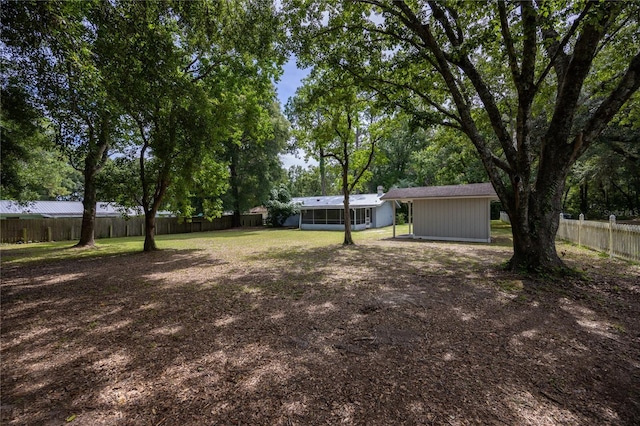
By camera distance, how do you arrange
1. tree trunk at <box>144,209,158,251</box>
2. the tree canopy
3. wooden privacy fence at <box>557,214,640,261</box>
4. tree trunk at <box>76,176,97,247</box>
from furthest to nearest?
tree trunk at <box>76,176,97,247</box> → tree trunk at <box>144,209,158,251</box> → wooden privacy fence at <box>557,214,640,261</box> → the tree canopy

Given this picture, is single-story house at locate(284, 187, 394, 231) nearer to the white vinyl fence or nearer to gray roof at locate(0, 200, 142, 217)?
the white vinyl fence

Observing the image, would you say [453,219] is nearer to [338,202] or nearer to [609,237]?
[609,237]

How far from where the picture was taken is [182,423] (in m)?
2.23

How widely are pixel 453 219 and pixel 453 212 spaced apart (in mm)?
366

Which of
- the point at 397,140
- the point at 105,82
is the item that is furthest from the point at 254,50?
the point at 397,140

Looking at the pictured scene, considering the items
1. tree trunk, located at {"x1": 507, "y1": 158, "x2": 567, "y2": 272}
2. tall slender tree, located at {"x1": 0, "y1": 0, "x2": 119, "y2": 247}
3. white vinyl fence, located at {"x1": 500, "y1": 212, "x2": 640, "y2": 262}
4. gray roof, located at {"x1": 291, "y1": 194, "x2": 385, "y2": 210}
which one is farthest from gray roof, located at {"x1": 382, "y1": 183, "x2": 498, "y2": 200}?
tall slender tree, located at {"x1": 0, "y1": 0, "x2": 119, "y2": 247}

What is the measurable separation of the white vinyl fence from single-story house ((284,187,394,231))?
13449mm

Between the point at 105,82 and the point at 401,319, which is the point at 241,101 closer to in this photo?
the point at 105,82

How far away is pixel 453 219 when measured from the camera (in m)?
15.2

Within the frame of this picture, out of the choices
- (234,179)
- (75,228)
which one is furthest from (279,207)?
(75,228)

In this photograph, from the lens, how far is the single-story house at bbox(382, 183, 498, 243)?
14.3 m

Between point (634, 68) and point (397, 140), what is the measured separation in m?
33.6

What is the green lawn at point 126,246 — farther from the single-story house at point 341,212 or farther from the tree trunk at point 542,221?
the tree trunk at point 542,221

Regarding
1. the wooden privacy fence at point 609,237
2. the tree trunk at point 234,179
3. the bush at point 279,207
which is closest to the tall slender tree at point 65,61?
the wooden privacy fence at point 609,237
